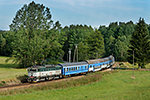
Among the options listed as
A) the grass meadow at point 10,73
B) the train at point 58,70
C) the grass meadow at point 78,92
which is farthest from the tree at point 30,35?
the grass meadow at point 78,92

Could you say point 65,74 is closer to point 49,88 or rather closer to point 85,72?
point 85,72

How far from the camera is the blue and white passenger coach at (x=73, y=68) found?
42.8 metres

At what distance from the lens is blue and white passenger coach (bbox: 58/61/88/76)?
42781 millimetres

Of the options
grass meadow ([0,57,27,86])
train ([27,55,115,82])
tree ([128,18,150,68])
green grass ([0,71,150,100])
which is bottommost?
green grass ([0,71,150,100])

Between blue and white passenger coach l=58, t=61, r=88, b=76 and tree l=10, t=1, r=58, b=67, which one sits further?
tree l=10, t=1, r=58, b=67

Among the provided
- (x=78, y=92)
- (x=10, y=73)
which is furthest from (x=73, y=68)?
(x=78, y=92)

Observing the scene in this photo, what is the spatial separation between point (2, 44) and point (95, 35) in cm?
7297

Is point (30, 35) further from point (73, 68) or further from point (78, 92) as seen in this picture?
point (78, 92)

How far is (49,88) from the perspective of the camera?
30.1 meters

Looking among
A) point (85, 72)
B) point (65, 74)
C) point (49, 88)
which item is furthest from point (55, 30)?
point (49, 88)

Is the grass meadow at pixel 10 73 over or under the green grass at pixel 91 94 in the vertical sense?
over

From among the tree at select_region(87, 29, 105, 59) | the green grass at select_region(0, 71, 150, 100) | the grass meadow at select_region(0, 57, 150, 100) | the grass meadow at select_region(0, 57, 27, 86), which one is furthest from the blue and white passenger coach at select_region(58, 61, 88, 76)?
the tree at select_region(87, 29, 105, 59)

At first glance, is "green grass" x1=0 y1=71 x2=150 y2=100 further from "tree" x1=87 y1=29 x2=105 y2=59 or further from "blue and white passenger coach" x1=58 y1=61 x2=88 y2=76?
"tree" x1=87 y1=29 x2=105 y2=59

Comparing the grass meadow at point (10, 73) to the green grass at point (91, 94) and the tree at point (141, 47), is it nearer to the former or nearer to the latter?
the green grass at point (91, 94)
